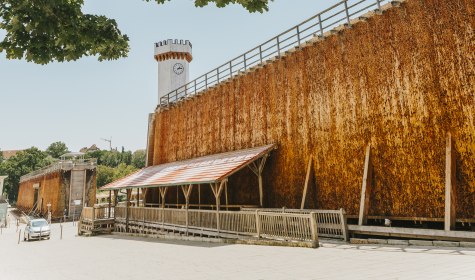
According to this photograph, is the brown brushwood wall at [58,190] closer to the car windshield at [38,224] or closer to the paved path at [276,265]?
the car windshield at [38,224]

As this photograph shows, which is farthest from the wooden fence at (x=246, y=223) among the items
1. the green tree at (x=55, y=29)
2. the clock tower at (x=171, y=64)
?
the clock tower at (x=171, y=64)

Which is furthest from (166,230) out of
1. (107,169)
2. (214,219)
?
(107,169)

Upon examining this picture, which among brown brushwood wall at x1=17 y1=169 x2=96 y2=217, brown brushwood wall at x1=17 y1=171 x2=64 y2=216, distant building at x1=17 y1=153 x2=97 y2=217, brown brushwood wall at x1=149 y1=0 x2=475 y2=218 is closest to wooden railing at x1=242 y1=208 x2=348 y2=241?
brown brushwood wall at x1=149 y1=0 x2=475 y2=218

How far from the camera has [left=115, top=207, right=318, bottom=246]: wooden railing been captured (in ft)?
32.3

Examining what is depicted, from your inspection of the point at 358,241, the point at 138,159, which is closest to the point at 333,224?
the point at 358,241

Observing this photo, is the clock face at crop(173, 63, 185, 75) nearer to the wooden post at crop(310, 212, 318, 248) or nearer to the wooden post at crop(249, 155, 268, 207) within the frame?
the wooden post at crop(249, 155, 268, 207)

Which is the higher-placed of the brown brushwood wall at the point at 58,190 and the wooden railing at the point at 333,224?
the brown brushwood wall at the point at 58,190

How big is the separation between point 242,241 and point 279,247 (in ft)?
6.92

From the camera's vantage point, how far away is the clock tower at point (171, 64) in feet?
108

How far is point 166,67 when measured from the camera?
33250 mm

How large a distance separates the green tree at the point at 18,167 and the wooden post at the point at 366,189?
8241 centimetres

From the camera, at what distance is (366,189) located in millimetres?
11180

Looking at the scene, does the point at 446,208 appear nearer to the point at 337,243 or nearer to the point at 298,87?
the point at 337,243

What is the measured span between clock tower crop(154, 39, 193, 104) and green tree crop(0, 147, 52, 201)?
59.2m
